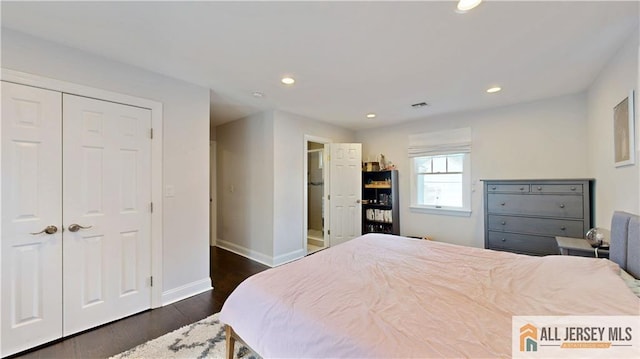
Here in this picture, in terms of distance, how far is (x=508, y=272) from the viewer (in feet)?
5.45

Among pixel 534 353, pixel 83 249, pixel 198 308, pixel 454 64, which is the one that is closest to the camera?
pixel 534 353

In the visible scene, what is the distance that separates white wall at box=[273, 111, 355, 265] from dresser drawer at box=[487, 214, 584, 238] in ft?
9.13

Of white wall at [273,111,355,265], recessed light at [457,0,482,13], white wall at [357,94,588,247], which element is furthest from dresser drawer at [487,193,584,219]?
white wall at [273,111,355,265]

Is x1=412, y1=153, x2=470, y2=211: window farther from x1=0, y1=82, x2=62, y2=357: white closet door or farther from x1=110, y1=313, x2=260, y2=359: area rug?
x1=0, y1=82, x2=62, y2=357: white closet door

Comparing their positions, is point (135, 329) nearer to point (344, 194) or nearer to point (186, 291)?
point (186, 291)

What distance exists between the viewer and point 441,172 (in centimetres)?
437

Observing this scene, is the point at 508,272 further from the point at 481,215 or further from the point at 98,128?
the point at 98,128

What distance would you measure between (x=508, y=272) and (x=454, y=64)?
1832 millimetres

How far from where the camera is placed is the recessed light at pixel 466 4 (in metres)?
1.51

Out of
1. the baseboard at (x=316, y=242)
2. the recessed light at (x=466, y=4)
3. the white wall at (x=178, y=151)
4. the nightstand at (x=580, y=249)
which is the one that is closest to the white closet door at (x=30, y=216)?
the white wall at (x=178, y=151)

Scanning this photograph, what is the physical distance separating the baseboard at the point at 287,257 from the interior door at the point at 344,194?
2.26 ft

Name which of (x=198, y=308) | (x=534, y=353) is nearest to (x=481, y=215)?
(x=534, y=353)

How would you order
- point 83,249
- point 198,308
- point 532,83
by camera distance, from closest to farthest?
point 83,249
point 198,308
point 532,83

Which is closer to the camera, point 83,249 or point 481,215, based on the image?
point 83,249
